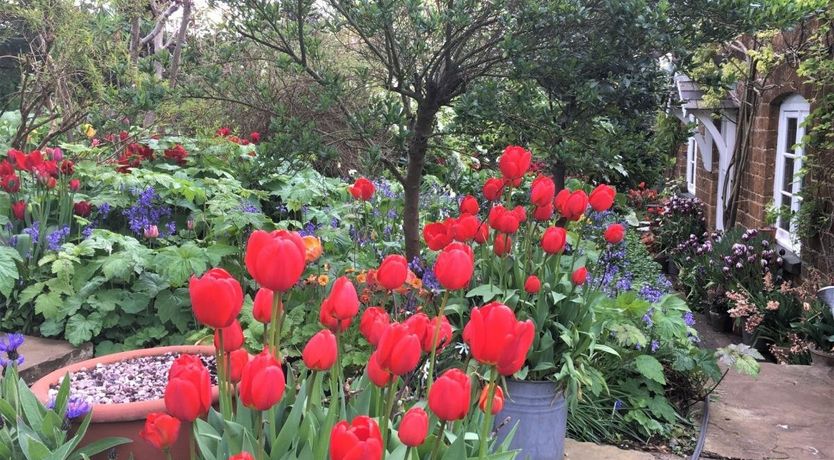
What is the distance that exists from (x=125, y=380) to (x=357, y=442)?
4.88 feet

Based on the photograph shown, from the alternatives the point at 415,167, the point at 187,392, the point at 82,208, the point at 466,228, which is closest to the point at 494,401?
the point at 187,392

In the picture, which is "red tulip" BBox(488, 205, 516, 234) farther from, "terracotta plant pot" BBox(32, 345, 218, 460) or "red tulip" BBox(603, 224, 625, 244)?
"terracotta plant pot" BBox(32, 345, 218, 460)

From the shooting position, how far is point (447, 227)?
2441 mm

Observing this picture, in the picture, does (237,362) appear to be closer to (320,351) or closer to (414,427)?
(320,351)

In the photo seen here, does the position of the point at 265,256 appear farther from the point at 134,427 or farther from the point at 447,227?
the point at 447,227

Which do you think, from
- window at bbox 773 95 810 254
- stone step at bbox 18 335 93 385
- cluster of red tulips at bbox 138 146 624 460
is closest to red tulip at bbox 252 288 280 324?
cluster of red tulips at bbox 138 146 624 460

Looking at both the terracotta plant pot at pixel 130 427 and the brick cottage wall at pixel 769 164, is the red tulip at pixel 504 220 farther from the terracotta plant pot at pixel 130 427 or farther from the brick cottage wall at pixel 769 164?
the brick cottage wall at pixel 769 164

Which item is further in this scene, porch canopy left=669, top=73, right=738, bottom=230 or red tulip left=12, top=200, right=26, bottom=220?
porch canopy left=669, top=73, right=738, bottom=230

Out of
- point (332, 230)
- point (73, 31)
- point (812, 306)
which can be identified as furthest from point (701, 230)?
point (73, 31)

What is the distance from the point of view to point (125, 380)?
2178 millimetres

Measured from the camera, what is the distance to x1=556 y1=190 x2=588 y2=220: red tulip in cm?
247

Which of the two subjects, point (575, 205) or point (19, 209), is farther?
point (19, 209)

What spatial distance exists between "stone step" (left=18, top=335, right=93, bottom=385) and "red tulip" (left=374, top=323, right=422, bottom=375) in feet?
7.09

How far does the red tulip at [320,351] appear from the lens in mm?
1187
